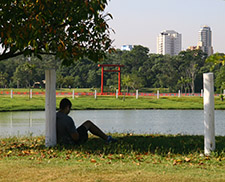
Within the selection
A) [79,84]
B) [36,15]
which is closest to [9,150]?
[36,15]

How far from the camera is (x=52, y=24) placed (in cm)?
785

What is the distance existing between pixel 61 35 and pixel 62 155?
2.27 m

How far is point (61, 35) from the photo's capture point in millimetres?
7746

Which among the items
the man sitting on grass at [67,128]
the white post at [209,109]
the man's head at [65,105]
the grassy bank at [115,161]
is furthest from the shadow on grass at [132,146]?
the man's head at [65,105]

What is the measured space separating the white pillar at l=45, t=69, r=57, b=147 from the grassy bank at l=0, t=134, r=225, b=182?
24cm

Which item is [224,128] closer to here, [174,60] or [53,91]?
[53,91]

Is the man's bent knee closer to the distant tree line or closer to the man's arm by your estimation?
the man's arm

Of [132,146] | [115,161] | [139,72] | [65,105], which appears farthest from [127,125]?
[139,72]

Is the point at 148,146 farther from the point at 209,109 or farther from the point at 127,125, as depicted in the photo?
the point at 127,125

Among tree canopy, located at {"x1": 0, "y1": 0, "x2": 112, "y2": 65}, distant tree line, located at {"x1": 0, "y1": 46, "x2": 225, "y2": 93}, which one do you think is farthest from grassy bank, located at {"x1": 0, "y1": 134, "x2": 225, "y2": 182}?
distant tree line, located at {"x1": 0, "y1": 46, "x2": 225, "y2": 93}

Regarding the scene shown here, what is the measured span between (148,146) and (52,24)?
3066 mm

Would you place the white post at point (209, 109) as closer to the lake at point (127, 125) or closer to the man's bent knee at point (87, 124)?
the man's bent knee at point (87, 124)

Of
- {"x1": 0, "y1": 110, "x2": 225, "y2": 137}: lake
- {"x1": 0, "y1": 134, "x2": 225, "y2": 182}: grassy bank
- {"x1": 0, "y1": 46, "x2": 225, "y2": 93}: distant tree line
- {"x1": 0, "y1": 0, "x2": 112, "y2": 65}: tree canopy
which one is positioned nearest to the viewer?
{"x1": 0, "y1": 134, "x2": 225, "y2": 182}: grassy bank

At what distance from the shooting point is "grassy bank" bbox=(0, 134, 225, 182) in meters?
5.34
